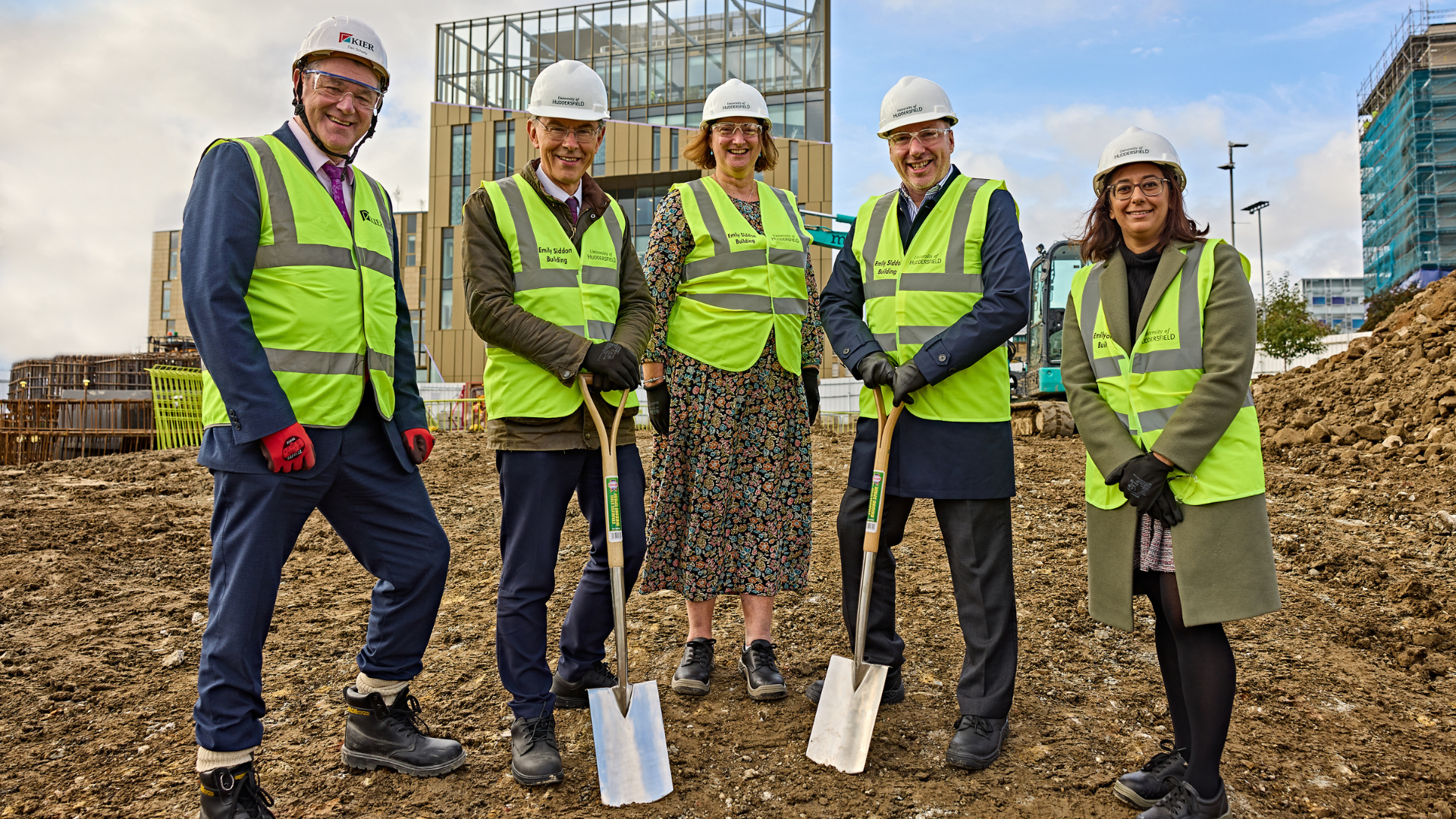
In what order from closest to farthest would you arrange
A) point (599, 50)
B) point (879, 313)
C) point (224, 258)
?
point (224, 258) → point (879, 313) → point (599, 50)

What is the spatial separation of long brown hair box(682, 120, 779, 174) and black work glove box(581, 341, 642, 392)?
103cm

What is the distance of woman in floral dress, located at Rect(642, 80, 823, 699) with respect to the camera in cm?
351

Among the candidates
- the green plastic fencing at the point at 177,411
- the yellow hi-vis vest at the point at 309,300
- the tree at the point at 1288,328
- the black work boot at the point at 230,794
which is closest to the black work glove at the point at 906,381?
the yellow hi-vis vest at the point at 309,300

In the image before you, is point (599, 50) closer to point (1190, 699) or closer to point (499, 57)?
point (499, 57)

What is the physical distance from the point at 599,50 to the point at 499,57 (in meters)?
4.34

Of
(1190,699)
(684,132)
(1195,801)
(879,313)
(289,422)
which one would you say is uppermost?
(684,132)

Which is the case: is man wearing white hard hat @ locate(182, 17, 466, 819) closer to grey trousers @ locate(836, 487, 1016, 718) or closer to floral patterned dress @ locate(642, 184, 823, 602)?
floral patterned dress @ locate(642, 184, 823, 602)

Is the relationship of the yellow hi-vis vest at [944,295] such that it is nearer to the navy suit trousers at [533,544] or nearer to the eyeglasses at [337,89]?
the navy suit trousers at [533,544]

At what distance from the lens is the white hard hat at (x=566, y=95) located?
10.3ft

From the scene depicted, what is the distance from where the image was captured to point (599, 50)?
38969 mm

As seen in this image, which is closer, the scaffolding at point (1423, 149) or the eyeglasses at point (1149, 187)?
the eyeglasses at point (1149, 187)

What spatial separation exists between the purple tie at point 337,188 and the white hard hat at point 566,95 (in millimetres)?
670

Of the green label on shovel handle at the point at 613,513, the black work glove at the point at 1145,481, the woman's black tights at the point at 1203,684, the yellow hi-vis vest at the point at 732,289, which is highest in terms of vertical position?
the yellow hi-vis vest at the point at 732,289

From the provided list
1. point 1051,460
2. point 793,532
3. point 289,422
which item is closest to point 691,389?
point 793,532
